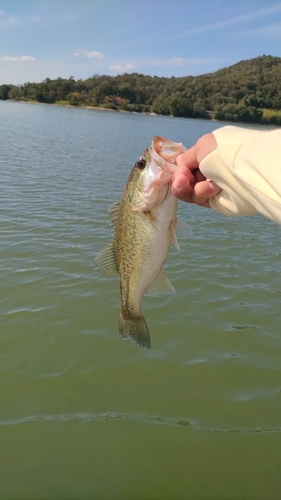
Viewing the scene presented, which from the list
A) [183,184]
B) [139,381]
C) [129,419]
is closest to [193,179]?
[183,184]

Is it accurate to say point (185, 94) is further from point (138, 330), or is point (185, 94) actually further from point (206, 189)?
point (206, 189)

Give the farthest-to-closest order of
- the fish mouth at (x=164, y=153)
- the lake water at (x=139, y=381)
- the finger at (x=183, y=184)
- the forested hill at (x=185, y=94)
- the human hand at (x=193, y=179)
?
1. the forested hill at (x=185, y=94)
2. the lake water at (x=139, y=381)
3. the fish mouth at (x=164, y=153)
4. the finger at (x=183, y=184)
5. the human hand at (x=193, y=179)

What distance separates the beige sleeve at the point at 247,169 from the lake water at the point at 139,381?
3.00m

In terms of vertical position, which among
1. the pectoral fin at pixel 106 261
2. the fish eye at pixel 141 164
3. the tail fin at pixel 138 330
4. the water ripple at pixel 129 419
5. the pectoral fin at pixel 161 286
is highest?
the fish eye at pixel 141 164

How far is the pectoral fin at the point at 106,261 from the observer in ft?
11.6

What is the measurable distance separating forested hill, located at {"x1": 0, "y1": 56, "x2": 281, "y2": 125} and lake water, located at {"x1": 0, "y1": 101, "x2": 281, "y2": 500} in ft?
392

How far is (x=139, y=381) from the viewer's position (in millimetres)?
5164

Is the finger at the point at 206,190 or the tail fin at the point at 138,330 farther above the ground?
the finger at the point at 206,190

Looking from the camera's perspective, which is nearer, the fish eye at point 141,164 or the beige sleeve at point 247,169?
the beige sleeve at point 247,169

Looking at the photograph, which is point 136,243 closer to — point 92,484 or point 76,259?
point 92,484

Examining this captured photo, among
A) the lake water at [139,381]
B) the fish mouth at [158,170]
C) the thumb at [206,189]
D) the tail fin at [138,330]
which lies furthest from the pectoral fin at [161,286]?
the lake water at [139,381]

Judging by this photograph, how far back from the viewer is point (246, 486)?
12.9 feet

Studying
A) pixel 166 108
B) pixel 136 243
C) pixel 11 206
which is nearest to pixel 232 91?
pixel 166 108

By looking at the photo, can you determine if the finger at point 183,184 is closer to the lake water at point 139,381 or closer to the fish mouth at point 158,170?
the fish mouth at point 158,170
